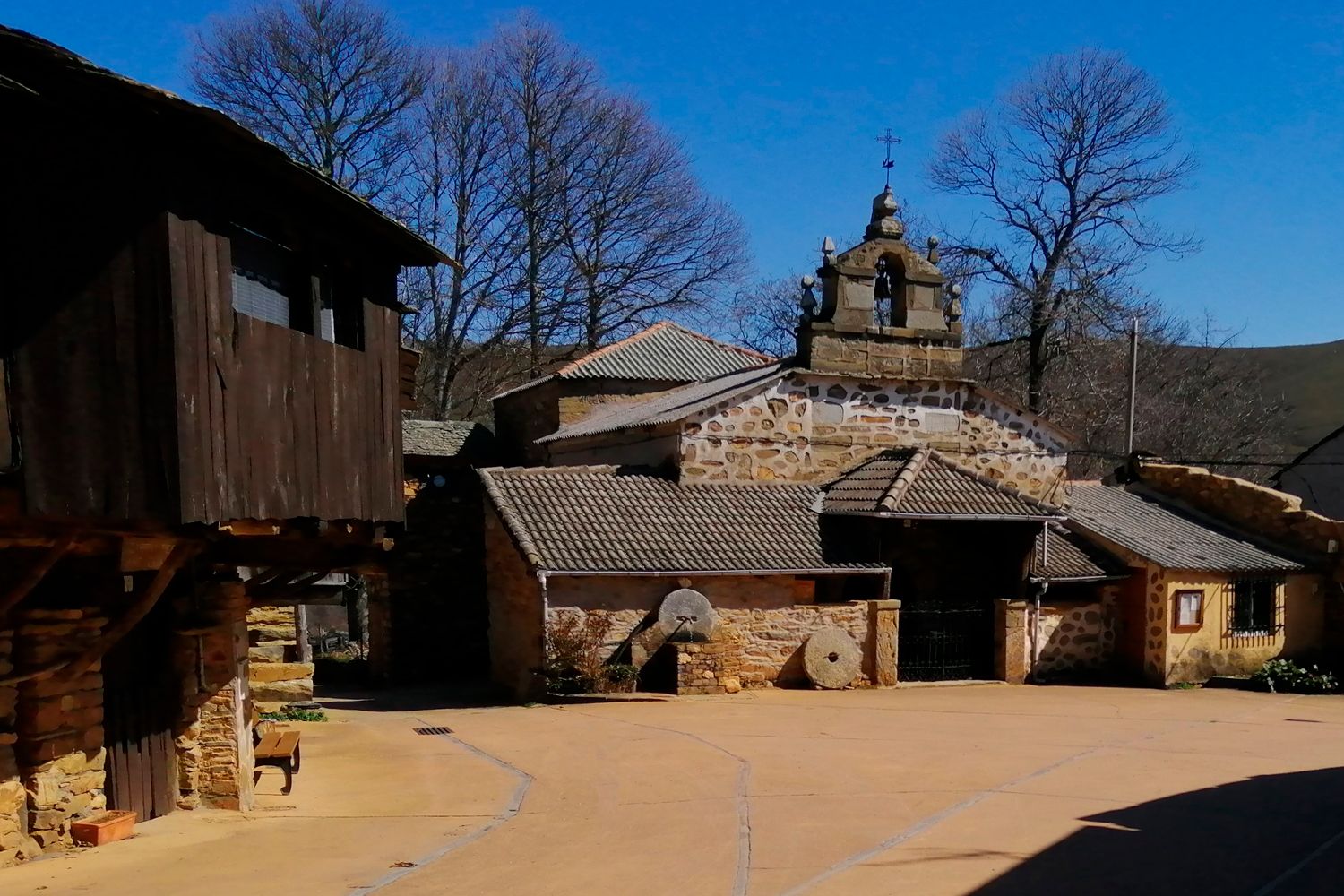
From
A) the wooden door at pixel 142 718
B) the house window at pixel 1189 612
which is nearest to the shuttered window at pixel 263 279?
the wooden door at pixel 142 718

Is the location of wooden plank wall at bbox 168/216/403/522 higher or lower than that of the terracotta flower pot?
higher

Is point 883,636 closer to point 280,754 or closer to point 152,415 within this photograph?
point 280,754

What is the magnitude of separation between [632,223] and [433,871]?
89.1 ft

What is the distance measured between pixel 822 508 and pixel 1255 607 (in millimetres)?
8333

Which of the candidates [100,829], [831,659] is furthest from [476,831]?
[831,659]

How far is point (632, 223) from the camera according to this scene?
33.3 metres

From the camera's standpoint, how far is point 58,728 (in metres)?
8.22

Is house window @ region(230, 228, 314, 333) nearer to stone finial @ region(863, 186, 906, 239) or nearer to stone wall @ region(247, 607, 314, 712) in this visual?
stone wall @ region(247, 607, 314, 712)

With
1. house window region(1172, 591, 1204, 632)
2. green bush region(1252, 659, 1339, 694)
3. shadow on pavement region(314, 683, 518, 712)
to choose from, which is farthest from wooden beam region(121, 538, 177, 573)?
green bush region(1252, 659, 1339, 694)

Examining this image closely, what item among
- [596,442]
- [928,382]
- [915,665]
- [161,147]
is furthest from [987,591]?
[161,147]

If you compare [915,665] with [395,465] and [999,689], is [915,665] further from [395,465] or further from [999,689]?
[395,465]

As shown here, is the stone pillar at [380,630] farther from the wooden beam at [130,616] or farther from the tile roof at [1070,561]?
the wooden beam at [130,616]

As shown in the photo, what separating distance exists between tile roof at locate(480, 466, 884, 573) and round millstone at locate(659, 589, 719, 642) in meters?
0.44

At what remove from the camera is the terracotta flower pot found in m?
8.25
